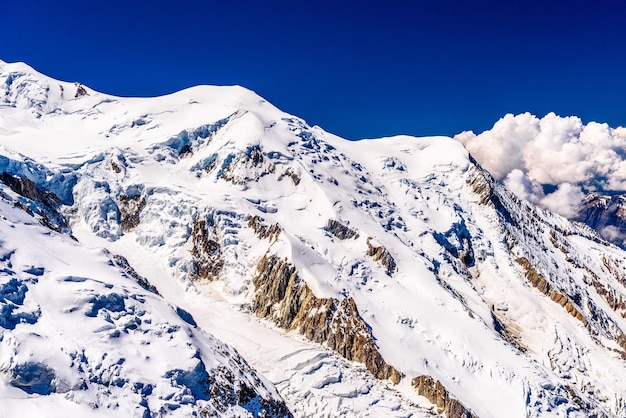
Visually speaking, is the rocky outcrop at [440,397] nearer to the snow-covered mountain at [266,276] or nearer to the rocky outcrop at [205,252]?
the snow-covered mountain at [266,276]

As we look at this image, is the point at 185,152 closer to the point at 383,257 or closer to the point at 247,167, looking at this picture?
the point at 247,167

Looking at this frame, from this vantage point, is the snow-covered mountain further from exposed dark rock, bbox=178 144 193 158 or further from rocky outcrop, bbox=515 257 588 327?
exposed dark rock, bbox=178 144 193 158

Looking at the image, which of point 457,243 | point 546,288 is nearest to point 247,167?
point 457,243

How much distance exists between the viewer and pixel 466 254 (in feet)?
506

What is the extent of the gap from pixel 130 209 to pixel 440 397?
295ft

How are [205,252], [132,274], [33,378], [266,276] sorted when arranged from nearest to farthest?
[33,378] → [132,274] → [266,276] → [205,252]

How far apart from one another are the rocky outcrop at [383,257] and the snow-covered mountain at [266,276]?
591mm

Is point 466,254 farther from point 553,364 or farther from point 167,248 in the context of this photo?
point 167,248

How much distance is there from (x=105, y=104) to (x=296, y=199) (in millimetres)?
90623

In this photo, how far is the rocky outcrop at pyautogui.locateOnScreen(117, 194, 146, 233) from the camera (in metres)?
128

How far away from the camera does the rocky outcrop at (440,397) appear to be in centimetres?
8306

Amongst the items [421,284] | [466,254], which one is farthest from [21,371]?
[466,254]

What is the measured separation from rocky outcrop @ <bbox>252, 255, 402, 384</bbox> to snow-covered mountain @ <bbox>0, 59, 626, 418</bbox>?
1.07ft

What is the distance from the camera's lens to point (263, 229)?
11900 cm
